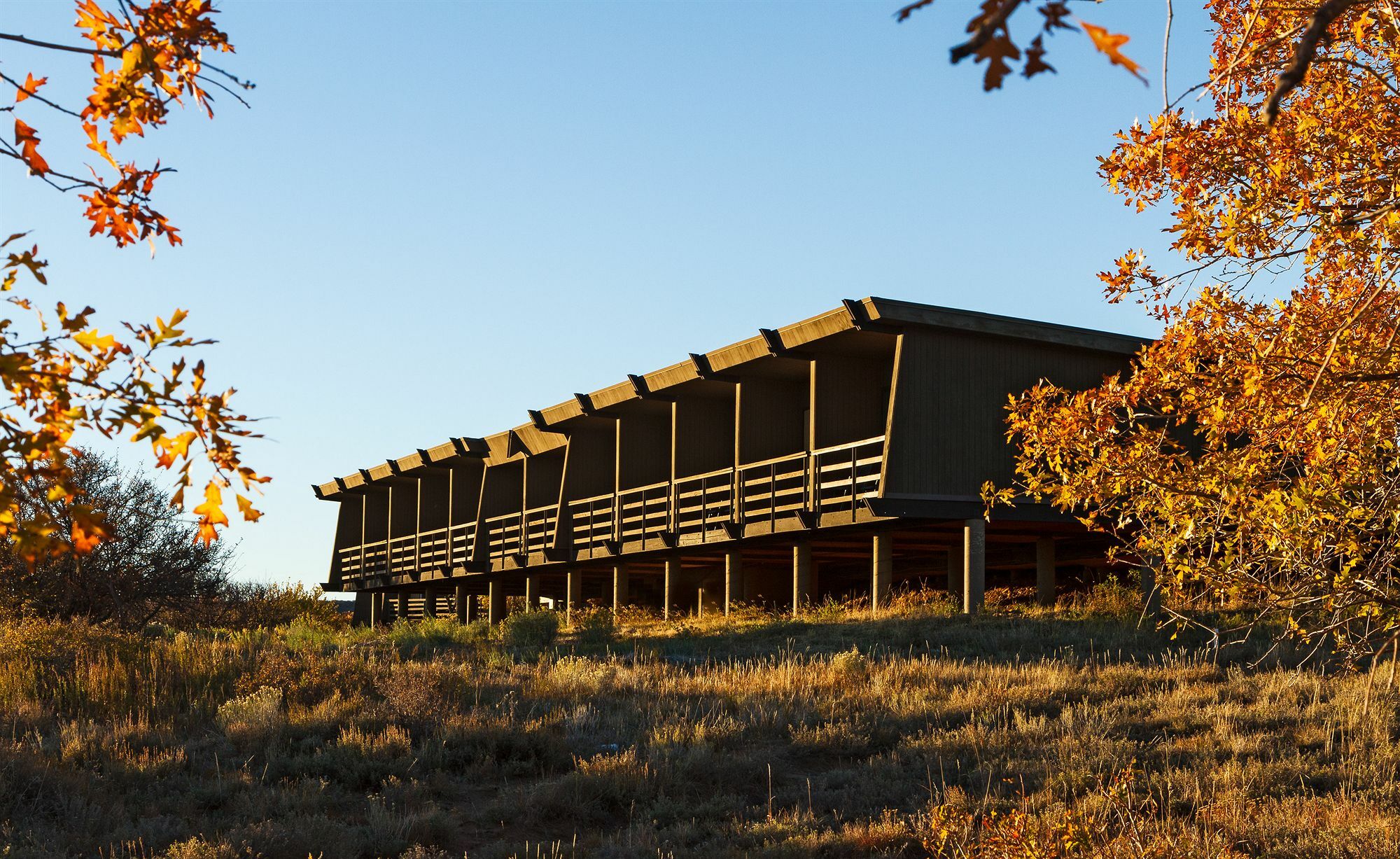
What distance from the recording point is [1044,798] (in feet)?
35.8

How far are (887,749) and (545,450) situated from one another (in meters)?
23.9

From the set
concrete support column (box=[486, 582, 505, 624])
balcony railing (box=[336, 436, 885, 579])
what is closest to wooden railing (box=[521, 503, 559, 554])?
balcony railing (box=[336, 436, 885, 579])

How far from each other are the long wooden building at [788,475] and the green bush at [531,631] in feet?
13.2

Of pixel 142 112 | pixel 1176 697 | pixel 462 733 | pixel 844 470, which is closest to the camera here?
pixel 142 112

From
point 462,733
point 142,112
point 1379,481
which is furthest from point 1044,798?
point 142,112

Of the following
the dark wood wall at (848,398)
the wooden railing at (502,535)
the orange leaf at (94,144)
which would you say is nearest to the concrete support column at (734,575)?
the dark wood wall at (848,398)

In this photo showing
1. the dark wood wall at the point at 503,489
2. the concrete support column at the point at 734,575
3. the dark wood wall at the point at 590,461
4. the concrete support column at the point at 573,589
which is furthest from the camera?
the dark wood wall at the point at 503,489

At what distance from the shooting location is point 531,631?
23.9 m

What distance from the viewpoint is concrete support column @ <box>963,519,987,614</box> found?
74.2 feet

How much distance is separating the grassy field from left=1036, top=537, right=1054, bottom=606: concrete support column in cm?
578

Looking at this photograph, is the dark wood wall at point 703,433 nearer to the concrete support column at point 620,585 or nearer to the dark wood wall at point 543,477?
the concrete support column at point 620,585

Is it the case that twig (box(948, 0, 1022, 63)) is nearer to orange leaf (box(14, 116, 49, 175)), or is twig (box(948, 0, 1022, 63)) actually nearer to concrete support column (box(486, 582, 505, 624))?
orange leaf (box(14, 116, 49, 175))

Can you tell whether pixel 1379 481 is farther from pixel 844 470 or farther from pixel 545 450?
pixel 545 450

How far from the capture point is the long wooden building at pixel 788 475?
23266mm
